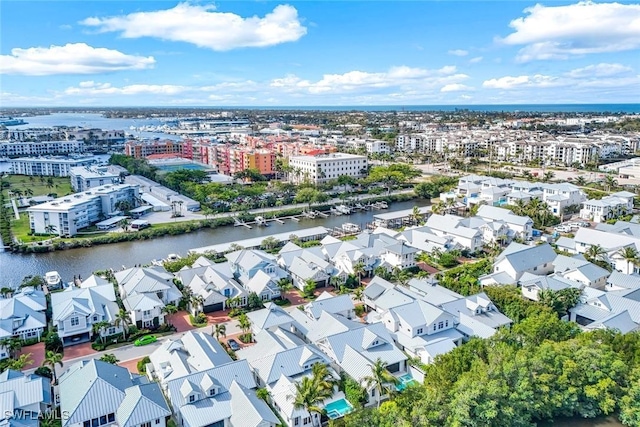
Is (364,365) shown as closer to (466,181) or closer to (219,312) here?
(219,312)

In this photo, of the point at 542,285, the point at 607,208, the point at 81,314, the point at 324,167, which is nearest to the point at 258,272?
the point at 81,314

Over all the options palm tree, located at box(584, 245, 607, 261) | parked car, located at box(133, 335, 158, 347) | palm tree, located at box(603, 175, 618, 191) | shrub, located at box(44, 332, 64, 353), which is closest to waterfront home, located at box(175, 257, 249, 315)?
parked car, located at box(133, 335, 158, 347)

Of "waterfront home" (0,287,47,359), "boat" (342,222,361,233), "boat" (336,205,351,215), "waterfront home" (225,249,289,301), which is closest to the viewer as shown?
"waterfront home" (0,287,47,359)

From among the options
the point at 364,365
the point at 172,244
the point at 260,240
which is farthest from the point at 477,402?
the point at 172,244

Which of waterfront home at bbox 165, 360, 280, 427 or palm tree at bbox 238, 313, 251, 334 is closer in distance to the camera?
waterfront home at bbox 165, 360, 280, 427

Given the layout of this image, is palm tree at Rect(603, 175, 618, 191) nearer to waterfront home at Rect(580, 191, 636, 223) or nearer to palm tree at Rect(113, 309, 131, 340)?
waterfront home at Rect(580, 191, 636, 223)

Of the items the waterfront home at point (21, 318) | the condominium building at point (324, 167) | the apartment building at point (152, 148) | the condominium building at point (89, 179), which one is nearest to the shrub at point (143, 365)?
the waterfront home at point (21, 318)

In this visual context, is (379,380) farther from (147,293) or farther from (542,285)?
(147,293)
